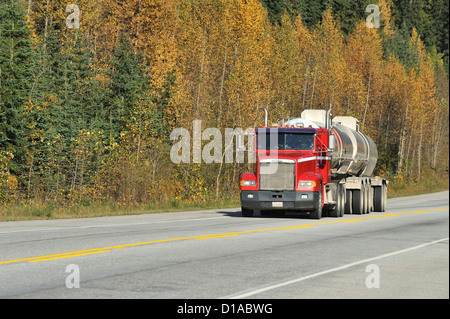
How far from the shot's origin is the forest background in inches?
1179

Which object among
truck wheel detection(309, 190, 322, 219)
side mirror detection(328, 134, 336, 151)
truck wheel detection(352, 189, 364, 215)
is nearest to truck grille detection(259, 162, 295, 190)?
truck wheel detection(309, 190, 322, 219)

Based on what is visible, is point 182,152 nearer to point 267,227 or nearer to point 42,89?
point 42,89

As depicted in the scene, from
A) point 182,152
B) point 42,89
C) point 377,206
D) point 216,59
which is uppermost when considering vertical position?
point 216,59

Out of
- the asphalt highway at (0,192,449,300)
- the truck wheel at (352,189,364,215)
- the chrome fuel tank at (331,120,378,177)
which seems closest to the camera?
the asphalt highway at (0,192,449,300)

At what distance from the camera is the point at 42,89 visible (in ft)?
118

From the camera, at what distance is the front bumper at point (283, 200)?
2472cm

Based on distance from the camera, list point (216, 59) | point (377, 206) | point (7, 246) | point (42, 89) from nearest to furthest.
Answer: point (7, 246)
point (377, 206)
point (42, 89)
point (216, 59)

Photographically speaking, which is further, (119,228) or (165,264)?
(119,228)

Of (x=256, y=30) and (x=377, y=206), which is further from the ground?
(x=256, y=30)

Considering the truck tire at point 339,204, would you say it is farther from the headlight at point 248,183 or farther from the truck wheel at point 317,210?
the headlight at point 248,183

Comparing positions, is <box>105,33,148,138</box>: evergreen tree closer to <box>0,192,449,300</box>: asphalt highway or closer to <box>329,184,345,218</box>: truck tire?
<box>329,184,345,218</box>: truck tire

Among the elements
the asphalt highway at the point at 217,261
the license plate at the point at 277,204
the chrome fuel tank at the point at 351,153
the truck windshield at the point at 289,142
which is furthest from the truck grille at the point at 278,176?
the asphalt highway at the point at 217,261
